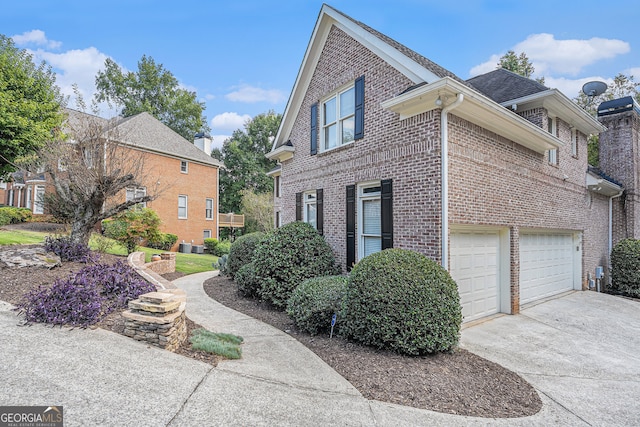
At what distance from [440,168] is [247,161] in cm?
3050

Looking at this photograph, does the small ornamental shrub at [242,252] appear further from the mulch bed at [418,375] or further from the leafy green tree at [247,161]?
the leafy green tree at [247,161]

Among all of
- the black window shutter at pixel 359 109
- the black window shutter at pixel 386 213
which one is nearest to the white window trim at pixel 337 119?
the black window shutter at pixel 359 109

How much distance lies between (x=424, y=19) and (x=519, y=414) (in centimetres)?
998

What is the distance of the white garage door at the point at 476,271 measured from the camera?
694cm

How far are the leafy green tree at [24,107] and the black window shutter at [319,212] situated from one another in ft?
29.5

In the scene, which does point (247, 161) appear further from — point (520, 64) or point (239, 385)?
point (239, 385)

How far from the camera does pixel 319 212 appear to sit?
9461 millimetres

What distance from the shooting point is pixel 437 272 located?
5.36m

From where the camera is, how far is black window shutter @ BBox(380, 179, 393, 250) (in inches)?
280

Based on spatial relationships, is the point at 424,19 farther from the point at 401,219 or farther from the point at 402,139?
the point at 401,219

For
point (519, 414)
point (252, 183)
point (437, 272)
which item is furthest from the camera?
point (252, 183)

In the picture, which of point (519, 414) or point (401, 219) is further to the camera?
point (401, 219)

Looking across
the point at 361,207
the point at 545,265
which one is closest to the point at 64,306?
the point at 361,207

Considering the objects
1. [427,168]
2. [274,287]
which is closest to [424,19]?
[427,168]
